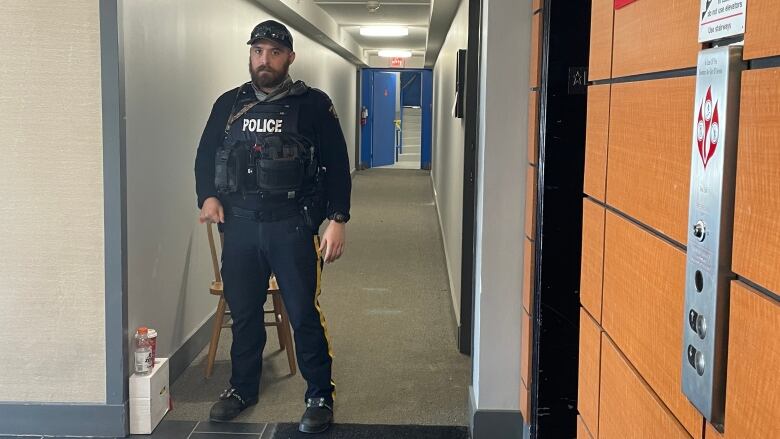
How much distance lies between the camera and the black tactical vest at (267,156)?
10.7ft

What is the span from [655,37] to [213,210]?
7.22 ft

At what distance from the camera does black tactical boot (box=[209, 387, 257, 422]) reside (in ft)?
11.3

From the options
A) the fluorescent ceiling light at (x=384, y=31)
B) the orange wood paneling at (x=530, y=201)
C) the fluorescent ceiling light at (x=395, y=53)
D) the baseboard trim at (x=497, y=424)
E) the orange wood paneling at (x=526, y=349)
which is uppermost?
the fluorescent ceiling light at (x=395, y=53)

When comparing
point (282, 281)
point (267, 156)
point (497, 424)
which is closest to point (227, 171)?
point (267, 156)

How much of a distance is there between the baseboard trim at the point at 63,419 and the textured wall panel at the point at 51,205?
4 cm

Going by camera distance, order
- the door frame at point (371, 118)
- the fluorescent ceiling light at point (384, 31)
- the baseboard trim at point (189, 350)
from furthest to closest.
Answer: the door frame at point (371, 118) → the fluorescent ceiling light at point (384, 31) → the baseboard trim at point (189, 350)

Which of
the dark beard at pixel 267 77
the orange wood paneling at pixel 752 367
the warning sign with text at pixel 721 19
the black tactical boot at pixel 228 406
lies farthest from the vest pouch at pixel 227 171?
the orange wood paneling at pixel 752 367

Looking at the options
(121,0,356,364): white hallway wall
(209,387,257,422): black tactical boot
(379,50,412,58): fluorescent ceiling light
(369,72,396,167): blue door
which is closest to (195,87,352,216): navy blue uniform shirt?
(121,0,356,364): white hallway wall

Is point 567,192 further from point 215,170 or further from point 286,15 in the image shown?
point 286,15

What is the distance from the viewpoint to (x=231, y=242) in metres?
3.37

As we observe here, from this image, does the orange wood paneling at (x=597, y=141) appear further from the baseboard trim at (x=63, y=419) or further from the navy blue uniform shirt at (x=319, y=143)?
the baseboard trim at (x=63, y=419)

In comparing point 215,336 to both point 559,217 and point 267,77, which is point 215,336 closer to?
point 267,77

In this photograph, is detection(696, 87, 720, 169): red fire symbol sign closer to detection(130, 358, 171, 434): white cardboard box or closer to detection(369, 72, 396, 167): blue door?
detection(130, 358, 171, 434): white cardboard box

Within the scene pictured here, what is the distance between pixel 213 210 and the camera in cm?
336
